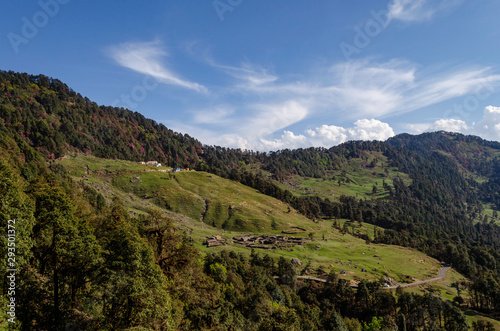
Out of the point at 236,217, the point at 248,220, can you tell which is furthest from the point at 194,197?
the point at 248,220

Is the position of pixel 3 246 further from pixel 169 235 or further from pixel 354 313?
pixel 354 313

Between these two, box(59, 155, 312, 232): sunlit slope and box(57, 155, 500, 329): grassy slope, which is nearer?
box(57, 155, 500, 329): grassy slope

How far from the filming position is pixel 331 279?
8844 cm

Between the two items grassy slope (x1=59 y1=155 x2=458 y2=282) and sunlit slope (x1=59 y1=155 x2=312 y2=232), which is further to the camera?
sunlit slope (x1=59 y1=155 x2=312 y2=232)

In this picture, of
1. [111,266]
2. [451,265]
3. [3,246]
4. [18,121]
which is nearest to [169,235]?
[111,266]

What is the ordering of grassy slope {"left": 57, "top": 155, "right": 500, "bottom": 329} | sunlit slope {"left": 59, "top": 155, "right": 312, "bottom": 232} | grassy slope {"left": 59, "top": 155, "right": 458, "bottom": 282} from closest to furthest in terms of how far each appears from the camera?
Result: 1. grassy slope {"left": 57, "top": 155, "right": 500, "bottom": 329}
2. grassy slope {"left": 59, "top": 155, "right": 458, "bottom": 282}
3. sunlit slope {"left": 59, "top": 155, "right": 312, "bottom": 232}

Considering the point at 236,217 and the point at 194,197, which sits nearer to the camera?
the point at 236,217

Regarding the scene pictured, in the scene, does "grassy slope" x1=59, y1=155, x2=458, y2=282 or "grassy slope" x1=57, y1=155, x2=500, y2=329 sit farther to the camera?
"grassy slope" x1=59, y1=155, x2=458, y2=282

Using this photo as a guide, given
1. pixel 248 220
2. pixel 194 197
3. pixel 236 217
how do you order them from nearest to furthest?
1. pixel 248 220
2. pixel 236 217
3. pixel 194 197

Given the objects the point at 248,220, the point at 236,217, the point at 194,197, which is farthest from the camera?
the point at 194,197

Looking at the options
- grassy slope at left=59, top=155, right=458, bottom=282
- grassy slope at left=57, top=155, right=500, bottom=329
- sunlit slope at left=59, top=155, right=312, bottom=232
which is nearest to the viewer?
grassy slope at left=57, top=155, right=500, bottom=329

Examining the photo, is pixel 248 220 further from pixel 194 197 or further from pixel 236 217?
pixel 194 197

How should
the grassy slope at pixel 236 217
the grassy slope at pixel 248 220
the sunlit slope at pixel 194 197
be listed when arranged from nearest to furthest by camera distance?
the grassy slope at pixel 248 220 < the grassy slope at pixel 236 217 < the sunlit slope at pixel 194 197

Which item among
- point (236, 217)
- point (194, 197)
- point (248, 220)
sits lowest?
point (248, 220)
